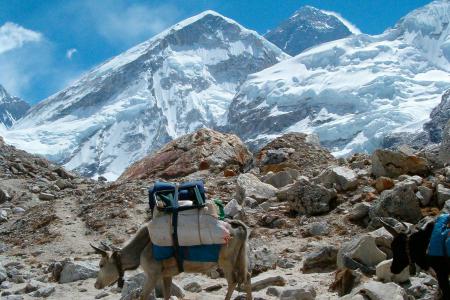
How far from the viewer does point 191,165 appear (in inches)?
974

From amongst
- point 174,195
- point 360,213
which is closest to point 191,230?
point 174,195

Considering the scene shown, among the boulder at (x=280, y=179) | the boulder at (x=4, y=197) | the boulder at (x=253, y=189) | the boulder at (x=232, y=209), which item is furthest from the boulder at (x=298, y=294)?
the boulder at (x=4, y=197)

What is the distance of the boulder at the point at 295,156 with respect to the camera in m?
23.0

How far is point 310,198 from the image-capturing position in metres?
16.0

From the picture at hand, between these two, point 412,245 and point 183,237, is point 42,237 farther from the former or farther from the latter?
point 412,245

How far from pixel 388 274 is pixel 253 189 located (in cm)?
864

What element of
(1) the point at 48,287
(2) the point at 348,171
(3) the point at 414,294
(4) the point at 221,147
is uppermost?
(4) the point at 221,147

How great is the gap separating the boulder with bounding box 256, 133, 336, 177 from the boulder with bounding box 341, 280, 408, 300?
12.3m

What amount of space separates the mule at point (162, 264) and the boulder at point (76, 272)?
3017 millimetres

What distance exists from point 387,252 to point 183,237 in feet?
12.5

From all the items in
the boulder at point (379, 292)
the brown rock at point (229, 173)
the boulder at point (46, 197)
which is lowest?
the boulder at point (379, 292)

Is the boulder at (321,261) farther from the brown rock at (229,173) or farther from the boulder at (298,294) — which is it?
the brown rock at (229,173)

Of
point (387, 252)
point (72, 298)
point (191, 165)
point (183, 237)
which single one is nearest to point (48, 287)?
point (72, 298)

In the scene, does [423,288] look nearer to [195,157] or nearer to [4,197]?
[195,157]
